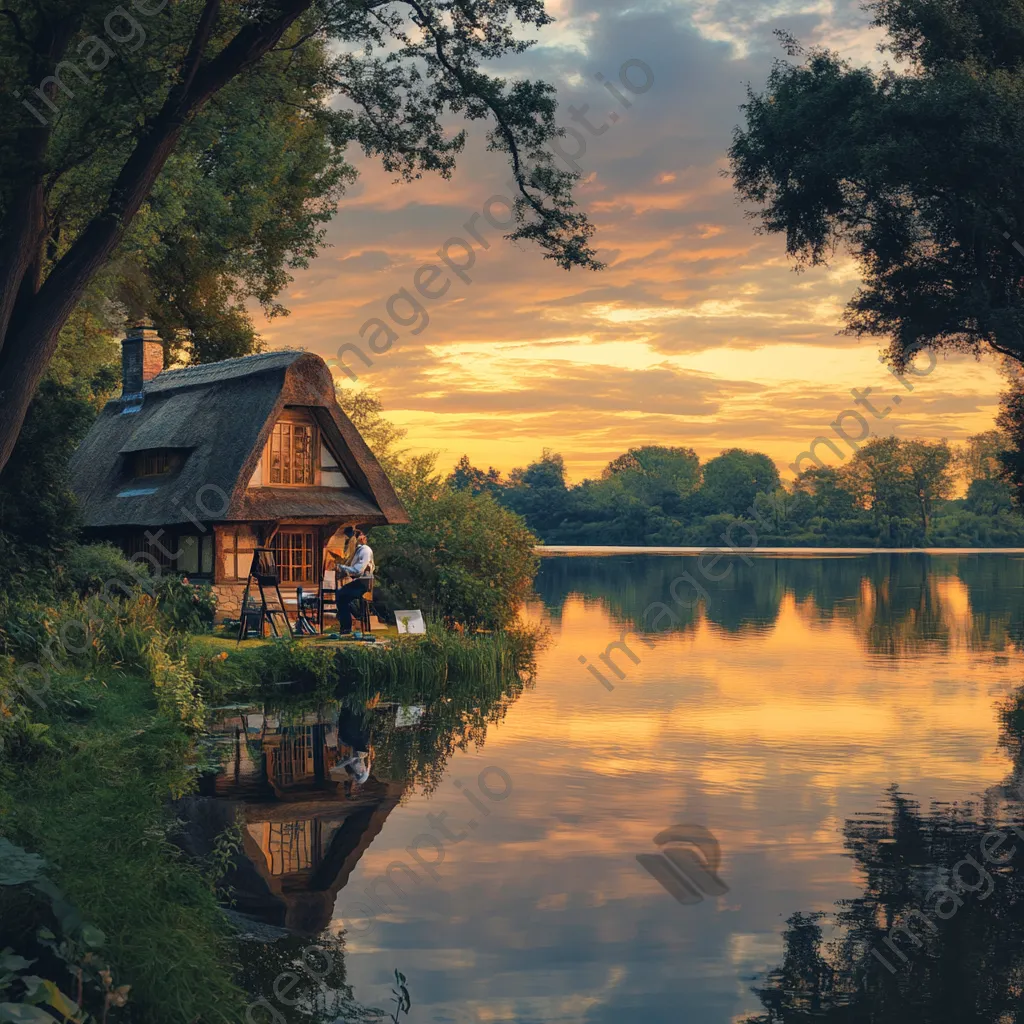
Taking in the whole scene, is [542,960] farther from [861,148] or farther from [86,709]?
[861,148]

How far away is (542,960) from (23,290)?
9.34m

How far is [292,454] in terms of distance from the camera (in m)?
30.8

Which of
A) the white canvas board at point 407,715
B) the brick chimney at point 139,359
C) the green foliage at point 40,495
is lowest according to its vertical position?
the white canvas board at point 407,715

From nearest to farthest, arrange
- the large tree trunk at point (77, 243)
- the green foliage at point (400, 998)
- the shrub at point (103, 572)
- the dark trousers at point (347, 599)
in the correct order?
1. the green foliage at point (400, 998)
2. the large tree trunk at point (77, 243)
3. the shrub at point (103, 572)
4. the dark trousers at point (347, 599)

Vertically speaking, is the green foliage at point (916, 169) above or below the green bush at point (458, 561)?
above

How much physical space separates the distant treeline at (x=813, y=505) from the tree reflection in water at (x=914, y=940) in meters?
107

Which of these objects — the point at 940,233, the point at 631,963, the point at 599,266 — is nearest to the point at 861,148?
the point at 940,233

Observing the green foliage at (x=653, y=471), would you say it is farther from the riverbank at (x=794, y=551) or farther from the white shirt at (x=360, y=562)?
the white shirt at (x=360, y=562)

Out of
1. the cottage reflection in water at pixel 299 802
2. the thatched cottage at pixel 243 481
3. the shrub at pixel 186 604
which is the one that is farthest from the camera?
the thatched cottage at pixel 243 481

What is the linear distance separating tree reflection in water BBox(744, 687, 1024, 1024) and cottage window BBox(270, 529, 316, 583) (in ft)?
65.9

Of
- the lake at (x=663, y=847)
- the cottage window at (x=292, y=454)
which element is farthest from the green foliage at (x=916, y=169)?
the cottage window at (x=292, y=454)

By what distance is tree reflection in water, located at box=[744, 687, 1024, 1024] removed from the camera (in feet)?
26.3

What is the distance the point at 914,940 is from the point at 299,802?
22.7 ft

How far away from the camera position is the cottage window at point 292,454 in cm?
3042
